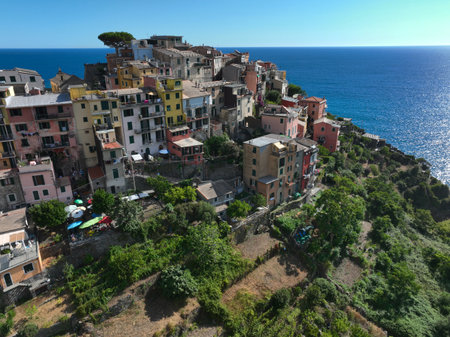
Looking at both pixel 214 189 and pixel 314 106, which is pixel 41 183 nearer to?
pixel 214 189

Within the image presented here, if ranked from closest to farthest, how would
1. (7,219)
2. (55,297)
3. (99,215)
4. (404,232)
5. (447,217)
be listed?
(55,297) → (7,219) → (99,215) → (404,232) → (447,217)

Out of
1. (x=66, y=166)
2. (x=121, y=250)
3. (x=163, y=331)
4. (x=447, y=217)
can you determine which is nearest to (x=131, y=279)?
(x=121, y=250)

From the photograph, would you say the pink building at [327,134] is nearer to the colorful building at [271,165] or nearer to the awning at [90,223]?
the colorful building at [271,165]

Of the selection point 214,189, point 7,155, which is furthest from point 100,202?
point 214,189

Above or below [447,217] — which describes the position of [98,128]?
above

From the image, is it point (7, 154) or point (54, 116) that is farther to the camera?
point (54, 116)

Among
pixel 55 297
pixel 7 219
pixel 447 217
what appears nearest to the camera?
pixel 55 297

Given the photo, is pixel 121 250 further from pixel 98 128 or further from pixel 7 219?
pixel 98 128
